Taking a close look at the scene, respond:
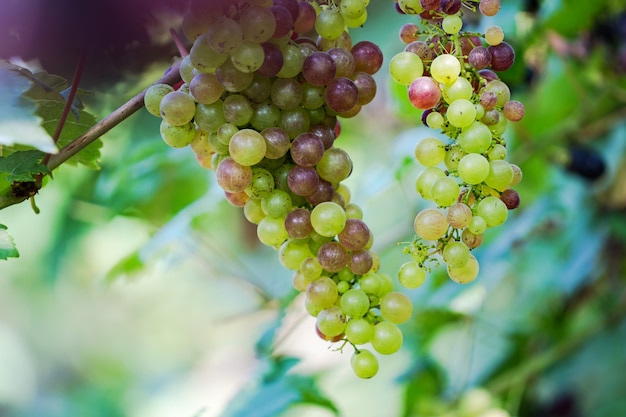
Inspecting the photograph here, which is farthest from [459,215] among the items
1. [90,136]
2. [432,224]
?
[90,136]

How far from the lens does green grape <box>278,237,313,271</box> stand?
48 centimetres

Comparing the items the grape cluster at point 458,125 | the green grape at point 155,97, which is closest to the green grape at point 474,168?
the grape cluster at point 458,125

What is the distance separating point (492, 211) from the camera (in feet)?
1.39

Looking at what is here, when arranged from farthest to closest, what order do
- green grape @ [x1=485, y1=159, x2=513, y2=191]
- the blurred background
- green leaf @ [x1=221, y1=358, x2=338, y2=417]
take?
1. the blurred background
2. green leaf @ [x1=221, y1=358, x2=338, y2=417]
3. green grape @ [x1=485, y1=159, x2=513, y2=191]

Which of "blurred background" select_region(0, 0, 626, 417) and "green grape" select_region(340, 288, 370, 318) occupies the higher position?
"blurred background" select_region(0, 0, 626, 417)

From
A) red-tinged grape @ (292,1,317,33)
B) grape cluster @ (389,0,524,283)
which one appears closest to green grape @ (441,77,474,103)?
grape cluster @ (389,0,524,283)

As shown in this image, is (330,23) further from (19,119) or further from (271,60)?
(19,119)

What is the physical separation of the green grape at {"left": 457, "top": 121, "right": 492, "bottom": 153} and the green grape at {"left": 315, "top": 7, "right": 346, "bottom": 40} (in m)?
0.11

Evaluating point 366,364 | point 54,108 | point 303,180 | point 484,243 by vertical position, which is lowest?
point 366,364

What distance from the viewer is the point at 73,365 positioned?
2.84 metres

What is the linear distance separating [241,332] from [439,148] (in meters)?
2.42

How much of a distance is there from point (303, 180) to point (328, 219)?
0.10 ft

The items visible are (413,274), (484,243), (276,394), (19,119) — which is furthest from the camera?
(484,243)

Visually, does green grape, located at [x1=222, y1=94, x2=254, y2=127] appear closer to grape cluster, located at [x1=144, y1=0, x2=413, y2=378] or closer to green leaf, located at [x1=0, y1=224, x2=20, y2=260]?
grape cluster, located at [x1=144, y1=0, x2=413, y2=378]
